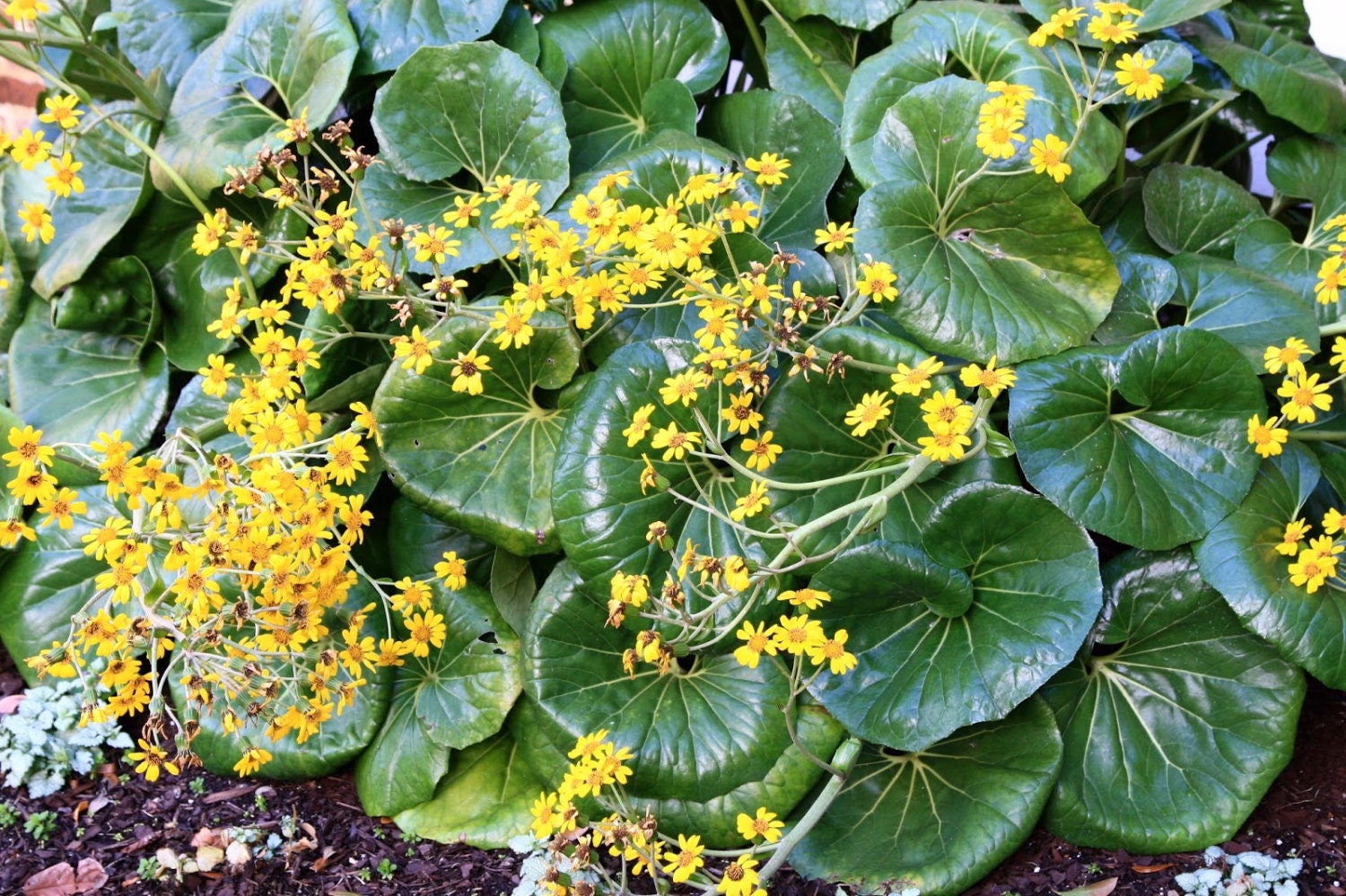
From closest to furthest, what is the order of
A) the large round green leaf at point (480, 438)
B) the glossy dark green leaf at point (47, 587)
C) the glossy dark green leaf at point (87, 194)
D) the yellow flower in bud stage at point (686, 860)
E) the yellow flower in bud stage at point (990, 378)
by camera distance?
the yellow flower in bud stage at point (686, 860) < the yellow flower in bud stage at point (990, 378) < the large round green leaf at point (480, 438) < the glossy dark green leaf at point (47, 587) < the glossy dark green leaf at point (87, 194)

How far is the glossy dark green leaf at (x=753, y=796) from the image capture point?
207cm

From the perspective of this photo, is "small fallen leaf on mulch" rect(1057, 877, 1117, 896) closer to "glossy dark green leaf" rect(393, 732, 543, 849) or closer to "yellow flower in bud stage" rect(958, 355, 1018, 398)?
"yellow flower in bud stage" rect(958, 355, 1018, 398)

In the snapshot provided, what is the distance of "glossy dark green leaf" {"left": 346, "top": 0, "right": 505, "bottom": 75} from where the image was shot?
2.59 m

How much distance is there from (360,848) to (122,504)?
98 cm

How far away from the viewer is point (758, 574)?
1724 millimetres

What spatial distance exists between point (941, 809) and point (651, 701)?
56 cm

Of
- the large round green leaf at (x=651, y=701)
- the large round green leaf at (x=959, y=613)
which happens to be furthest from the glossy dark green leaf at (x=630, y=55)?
the large round green leaf at (x=959, y=613)

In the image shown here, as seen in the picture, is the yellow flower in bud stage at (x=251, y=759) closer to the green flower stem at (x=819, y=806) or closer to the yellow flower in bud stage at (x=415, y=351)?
the yellow flower in bud stage at (x=415, y=351)

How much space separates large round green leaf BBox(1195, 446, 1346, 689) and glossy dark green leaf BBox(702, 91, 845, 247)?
102 cm

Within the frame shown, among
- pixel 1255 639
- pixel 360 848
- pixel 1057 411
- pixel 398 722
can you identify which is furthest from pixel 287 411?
pixel 1255 639

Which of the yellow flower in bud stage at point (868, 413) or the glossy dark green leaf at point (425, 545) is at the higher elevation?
the yellow flower in bud stage at point (868, 413)

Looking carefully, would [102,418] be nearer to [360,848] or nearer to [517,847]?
[360,848]

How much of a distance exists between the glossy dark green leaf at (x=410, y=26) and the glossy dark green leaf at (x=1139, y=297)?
4.99 feet

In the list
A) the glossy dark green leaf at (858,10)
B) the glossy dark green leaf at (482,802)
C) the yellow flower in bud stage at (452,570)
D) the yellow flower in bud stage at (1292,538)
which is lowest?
the glossy dark green leaf at (482,802)
